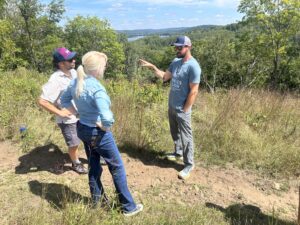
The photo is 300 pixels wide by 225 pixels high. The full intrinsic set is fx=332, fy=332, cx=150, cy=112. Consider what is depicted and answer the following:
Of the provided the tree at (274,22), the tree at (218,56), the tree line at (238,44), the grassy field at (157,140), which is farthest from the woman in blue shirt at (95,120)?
Answer: the tree at (218,56)

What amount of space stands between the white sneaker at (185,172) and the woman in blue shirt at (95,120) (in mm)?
1100

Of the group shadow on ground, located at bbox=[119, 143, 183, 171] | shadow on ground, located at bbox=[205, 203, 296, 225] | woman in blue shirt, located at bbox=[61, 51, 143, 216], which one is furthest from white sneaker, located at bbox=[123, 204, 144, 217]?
shadow on ground, located at bbox=[119, 143, 183, 171]

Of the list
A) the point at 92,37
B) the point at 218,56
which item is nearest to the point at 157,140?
the point at 218,56

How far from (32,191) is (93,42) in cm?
5553

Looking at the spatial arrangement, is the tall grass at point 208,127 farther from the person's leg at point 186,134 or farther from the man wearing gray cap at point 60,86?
the man wearing gray cap at point 60,86

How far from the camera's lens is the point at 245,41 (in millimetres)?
34562

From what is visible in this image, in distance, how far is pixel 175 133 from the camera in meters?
4.86

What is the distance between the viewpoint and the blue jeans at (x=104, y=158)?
315cm

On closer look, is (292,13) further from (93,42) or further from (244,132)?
(93,42)

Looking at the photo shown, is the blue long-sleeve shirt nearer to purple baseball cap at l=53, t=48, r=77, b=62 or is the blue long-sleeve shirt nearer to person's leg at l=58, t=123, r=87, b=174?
purple baseball cap at l=53, t=48, r=77, b=62

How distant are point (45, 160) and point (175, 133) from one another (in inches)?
75.7

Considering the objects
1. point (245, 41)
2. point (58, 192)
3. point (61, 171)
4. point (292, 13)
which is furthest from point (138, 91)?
point (245, 41)

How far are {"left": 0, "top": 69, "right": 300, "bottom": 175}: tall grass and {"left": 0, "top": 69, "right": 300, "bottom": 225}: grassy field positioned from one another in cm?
1

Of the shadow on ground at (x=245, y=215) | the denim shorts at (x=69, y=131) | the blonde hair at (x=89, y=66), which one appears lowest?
the shadow on ground at (x=245, y=215)
